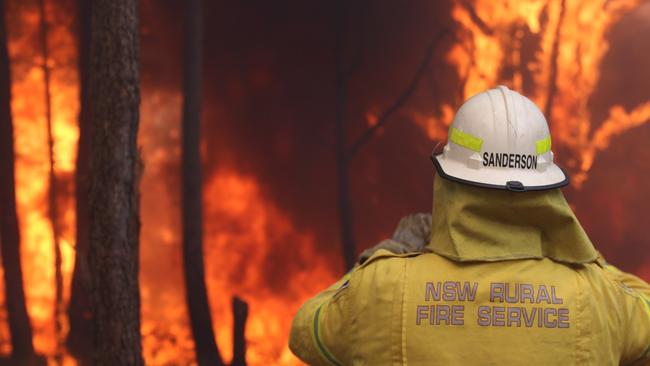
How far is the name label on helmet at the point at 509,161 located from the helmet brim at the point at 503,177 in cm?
1

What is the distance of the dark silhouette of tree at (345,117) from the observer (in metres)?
4.65

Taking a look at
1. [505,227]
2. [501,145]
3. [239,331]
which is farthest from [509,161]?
[239,331]

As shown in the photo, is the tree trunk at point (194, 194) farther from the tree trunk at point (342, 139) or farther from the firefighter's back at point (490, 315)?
the firefighter's back at point (490, 315)

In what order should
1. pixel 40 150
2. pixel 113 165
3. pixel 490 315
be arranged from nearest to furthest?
pixel 490 315, pixel 113 165, pixel 40 150

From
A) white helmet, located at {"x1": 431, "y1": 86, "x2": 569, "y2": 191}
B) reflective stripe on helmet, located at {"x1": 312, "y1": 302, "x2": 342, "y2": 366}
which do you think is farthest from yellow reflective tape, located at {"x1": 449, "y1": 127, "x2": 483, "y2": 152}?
reflective stripe on helmet, located at {"x1": 312, "y1": 302, "x2": 342, "y2": 366}

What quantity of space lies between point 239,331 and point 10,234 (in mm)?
1262

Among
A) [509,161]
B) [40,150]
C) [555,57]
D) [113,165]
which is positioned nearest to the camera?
[509,161]

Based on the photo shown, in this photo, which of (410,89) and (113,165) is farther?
(410,89)

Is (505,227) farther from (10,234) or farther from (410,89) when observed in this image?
(10,234)

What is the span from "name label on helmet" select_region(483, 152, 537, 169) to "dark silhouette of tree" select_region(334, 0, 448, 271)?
2425mm

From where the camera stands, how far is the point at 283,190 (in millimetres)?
4695

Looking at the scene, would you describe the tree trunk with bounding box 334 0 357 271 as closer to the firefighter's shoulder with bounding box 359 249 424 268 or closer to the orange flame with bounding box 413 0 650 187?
the orange flame with bounding box 413 0 650 187

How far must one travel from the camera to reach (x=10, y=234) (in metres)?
4.67

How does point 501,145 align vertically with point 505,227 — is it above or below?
above
